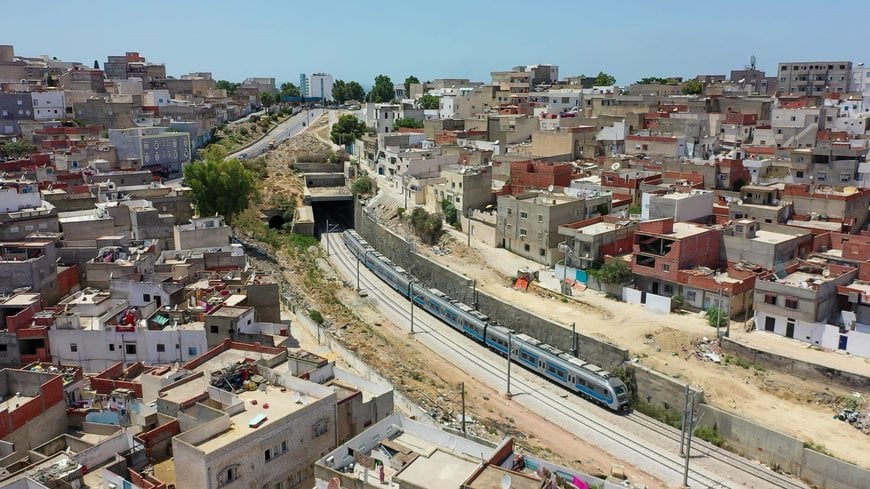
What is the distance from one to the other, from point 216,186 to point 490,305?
24.8 meters

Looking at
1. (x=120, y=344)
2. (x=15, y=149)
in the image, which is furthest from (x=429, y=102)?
(x=120, y=344)

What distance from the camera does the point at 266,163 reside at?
8219 cm

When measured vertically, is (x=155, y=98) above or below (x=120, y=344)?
above

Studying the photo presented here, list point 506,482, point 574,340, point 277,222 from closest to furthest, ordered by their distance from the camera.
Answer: point 506,482 → point 574,340 → point 277,222

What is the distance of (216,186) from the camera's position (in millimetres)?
57562

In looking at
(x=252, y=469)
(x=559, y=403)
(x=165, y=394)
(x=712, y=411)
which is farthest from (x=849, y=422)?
(x=165, y=394)

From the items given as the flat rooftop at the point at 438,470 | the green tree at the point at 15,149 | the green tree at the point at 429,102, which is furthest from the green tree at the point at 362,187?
the flat rooftop at the point at 438,470

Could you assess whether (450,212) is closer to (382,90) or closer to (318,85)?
(382,90)

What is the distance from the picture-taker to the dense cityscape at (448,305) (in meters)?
23.5

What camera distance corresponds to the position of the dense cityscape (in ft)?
76.9

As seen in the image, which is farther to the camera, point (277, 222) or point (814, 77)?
point (814, 77)

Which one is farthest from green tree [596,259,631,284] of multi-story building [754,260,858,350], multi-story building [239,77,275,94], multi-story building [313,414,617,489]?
multi-story building [239,77,275,94]

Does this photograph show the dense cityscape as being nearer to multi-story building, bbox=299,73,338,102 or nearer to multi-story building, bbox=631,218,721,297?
multi-story building, bbox=631,218,721,297

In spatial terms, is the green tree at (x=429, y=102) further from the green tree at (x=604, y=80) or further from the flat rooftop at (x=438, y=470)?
the flat rooftop at (x=438, y=470)
